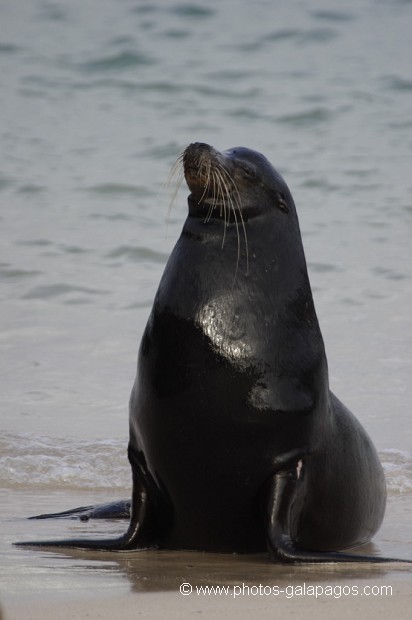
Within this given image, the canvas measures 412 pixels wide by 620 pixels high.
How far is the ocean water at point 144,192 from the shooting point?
773cm

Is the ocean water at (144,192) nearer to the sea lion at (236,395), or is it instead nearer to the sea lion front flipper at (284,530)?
the sea lion at (236,395)

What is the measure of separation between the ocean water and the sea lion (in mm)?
423

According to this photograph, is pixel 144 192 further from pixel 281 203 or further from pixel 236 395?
pixel 236 395

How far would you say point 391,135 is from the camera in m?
18.1

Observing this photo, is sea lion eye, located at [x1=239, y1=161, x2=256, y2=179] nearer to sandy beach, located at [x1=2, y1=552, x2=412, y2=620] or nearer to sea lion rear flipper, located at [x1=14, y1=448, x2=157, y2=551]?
sea lion rear flipper, located at [x1=14, y1=448, x2=157, y2=551]

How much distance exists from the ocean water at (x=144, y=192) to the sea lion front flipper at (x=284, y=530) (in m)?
0.65

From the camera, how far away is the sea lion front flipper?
4.54 metres

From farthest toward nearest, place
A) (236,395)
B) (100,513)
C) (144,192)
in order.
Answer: (144,192)
(100,513)
(236,395)

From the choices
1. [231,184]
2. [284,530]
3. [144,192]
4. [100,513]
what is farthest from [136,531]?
[144,192]

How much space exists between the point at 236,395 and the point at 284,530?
530 mm

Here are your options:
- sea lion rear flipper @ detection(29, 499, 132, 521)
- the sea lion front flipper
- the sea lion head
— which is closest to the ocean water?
sea lion rear flipper @ detection(29, 499, 132, 521)

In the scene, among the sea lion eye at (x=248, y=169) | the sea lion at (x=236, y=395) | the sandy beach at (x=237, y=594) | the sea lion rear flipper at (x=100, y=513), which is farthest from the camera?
the sea lion rear flipper at (x=100, y=513)

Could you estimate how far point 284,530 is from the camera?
4.70m

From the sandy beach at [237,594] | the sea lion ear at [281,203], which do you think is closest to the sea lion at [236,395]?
the sea lion ear at [281,203]
